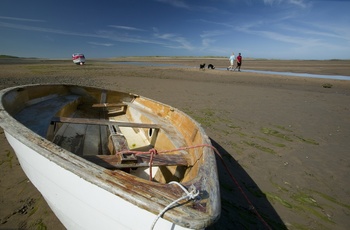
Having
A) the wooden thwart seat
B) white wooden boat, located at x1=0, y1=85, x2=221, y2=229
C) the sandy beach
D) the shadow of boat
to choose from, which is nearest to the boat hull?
white wooden boat, located at x1=0, y1=85, x2=221, y2=229

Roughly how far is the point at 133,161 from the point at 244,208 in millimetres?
1767

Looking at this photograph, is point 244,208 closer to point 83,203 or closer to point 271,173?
point 271,173

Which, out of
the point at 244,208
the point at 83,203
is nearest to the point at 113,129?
the point at 83,203

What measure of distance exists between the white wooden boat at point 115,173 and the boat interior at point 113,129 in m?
0.02

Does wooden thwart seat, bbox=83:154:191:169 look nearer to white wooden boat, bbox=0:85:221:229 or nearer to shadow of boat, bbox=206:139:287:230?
white wooden boat, bbox=0:85:221:229

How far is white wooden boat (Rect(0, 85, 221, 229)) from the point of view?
1.37 m

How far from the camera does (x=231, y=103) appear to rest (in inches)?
353

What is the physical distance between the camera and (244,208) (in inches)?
114

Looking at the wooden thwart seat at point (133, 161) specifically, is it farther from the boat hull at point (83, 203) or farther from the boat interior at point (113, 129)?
the boat hull at point (83, 203)

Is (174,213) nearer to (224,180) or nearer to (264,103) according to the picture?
(224,180)

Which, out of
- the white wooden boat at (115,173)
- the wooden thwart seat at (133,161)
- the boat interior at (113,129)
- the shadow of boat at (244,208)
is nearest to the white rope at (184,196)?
the white wooden boat at (115,173)

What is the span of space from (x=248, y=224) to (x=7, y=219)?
303cm

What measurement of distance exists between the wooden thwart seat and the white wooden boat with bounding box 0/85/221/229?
0.4 inches

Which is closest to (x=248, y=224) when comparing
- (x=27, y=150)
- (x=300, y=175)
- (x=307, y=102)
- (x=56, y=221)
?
(x=300, y=175)
